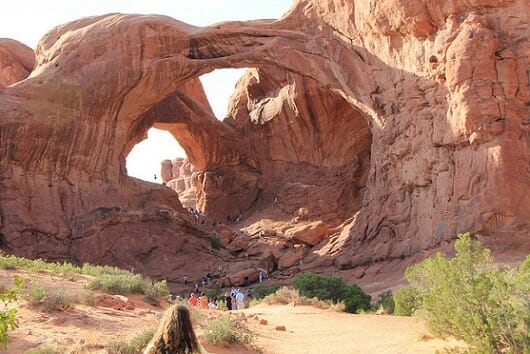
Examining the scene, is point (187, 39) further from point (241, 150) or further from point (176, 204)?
point (241, 150)

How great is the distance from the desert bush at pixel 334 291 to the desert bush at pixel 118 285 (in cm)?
524

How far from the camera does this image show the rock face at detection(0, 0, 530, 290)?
2008 centimetres

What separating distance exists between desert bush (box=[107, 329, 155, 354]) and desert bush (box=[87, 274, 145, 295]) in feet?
16.9

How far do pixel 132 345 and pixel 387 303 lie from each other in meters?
9.42

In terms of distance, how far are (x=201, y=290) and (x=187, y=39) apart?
9.27 m

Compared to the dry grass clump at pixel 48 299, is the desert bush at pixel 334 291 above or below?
above

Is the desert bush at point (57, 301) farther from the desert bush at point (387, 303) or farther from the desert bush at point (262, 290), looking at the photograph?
the desert bush at point (262, 290)

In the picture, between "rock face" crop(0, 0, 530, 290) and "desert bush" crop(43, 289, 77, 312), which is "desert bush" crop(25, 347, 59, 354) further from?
"rock face" crop(0, 0, 530, 290)

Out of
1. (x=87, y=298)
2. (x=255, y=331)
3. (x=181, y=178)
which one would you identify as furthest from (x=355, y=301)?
(x=181, y=178)

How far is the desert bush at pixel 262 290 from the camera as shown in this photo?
22105 mm

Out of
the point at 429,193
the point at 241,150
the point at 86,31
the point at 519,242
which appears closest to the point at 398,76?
the point at 429,193

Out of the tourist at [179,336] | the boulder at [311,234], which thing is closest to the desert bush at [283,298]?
the boulder at [311,234]

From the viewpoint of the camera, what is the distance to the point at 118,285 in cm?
1432

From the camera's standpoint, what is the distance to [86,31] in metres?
26.6
